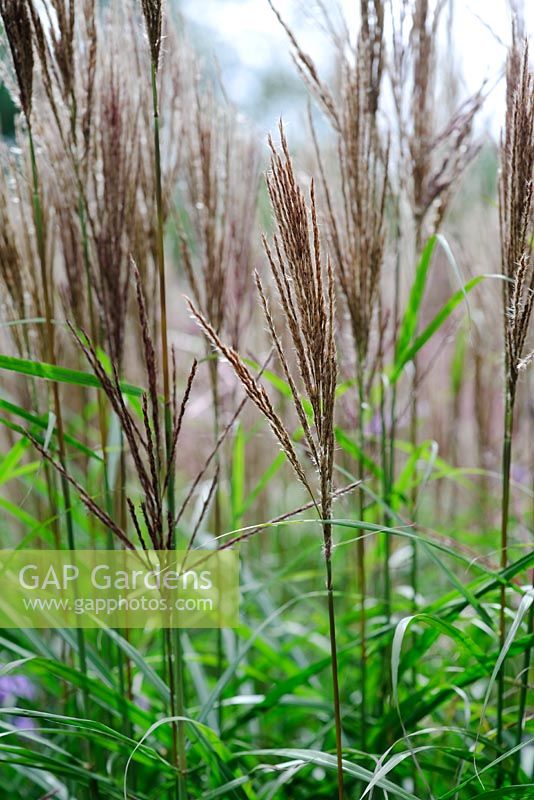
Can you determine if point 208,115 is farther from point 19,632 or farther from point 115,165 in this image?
point 19,632

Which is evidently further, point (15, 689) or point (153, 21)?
point (15, 689)

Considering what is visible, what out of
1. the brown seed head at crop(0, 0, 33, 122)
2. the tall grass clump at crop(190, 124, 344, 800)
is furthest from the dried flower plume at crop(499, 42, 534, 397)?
the brown seed head at crop(0, 0, 33, 122)

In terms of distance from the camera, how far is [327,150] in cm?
203

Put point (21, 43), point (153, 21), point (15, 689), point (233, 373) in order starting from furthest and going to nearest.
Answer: point (15, 689) → point (233, 373) → point (21, 43) → point (153, 21)

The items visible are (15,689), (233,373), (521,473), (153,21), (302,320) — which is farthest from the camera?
(521,473)

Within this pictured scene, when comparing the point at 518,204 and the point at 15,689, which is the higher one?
the point at 518,204

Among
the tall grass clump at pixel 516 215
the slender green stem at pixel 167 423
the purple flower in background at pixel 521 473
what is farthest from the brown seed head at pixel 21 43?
the purple flower in background at pixel 521 473

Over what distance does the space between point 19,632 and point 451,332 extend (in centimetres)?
104

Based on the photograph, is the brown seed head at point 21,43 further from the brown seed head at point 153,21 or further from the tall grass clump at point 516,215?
the tall grass clump at point 516,215

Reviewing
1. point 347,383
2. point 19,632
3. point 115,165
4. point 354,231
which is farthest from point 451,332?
point 19,632

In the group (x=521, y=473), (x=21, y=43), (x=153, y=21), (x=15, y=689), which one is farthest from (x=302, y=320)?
(x=521, y=473)

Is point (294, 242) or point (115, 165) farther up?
point (115, 165)

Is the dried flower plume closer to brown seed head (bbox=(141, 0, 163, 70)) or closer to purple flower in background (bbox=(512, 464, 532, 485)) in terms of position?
brown seed head (bbox=(141, 0, 163, 70))

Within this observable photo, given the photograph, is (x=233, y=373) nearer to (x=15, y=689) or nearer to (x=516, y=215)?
(x=516, y=215)
